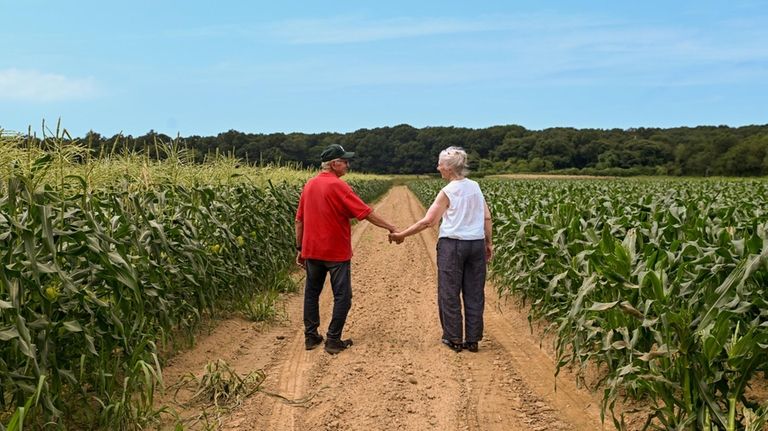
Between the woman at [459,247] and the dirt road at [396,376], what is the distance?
0.29 m

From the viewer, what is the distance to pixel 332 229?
21.3ft

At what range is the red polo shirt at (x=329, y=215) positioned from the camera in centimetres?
639

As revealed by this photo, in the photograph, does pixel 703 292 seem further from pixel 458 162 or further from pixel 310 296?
pixel 310 296

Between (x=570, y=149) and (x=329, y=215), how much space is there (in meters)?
87.8

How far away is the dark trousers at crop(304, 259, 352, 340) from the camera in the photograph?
6.49m

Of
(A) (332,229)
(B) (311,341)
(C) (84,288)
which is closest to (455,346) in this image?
(B) (311,341)

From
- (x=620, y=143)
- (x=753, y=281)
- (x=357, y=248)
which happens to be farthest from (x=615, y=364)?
(x=620, y=143)

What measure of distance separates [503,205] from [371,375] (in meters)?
7.34

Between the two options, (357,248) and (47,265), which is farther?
(357,248)

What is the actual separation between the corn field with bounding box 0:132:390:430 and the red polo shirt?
3.61ft

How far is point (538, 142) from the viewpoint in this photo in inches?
3696

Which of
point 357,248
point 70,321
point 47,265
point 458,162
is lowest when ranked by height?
point 357,248

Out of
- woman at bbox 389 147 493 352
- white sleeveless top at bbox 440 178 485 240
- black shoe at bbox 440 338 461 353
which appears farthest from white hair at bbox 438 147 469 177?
black shoe at bbox 440 338 461 353

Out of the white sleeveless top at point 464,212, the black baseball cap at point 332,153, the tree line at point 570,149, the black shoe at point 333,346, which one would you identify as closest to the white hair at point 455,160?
the white sleeveless top at point 464,212
